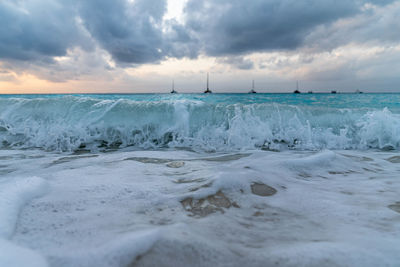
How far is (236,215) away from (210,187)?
1.39 feet

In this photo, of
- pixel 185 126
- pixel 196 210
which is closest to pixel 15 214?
pixel 196 210

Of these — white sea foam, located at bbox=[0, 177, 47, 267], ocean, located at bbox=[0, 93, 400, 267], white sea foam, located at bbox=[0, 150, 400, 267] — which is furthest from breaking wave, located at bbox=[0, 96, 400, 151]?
white sea foam, located at bbox=[0, 177, 47, 267]

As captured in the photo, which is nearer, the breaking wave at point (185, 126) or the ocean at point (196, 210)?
the ocean at point (196, 210)

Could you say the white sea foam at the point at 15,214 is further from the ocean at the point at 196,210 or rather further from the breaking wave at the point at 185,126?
the breaking wave at the point at 185,126

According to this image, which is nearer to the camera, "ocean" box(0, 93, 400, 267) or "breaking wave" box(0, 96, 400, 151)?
"ocean" box(0, 93, 400, 267)

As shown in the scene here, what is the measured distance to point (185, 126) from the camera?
16.5ft

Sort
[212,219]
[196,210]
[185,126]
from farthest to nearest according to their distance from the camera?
[185,126] → [196,210] → [212,219]

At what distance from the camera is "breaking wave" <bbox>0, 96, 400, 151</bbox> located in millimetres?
4320

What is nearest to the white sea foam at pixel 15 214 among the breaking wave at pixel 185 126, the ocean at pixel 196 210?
the ocean at pixel 196 210

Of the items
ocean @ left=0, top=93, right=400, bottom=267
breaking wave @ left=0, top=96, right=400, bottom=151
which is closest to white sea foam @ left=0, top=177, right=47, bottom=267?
ocean @ left=0, top=93, right=400, bottom=267

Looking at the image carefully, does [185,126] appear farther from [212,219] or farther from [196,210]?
[212,219]

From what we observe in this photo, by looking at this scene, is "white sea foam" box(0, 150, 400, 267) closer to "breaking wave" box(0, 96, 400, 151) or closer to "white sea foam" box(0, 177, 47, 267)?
"white sea foam" box(0, 177, 47, 267)

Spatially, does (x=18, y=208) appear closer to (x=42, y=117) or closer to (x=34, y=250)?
(x=34, y=250)

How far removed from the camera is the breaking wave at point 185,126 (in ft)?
14.2
